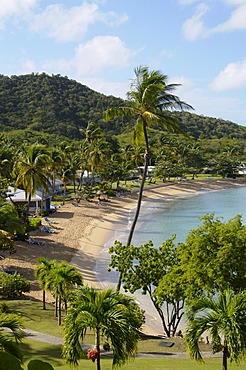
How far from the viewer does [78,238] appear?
118 feet

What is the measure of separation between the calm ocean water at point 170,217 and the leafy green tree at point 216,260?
7.01 metres

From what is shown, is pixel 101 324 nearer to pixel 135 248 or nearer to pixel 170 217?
pixel 135 248

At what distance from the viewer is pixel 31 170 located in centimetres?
3134

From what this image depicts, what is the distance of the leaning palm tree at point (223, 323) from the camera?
23.8 feet

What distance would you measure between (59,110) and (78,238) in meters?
94.1

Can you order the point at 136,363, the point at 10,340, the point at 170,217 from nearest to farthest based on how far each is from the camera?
the point at 10,340 → the point at 136,363 → the point at 170,217

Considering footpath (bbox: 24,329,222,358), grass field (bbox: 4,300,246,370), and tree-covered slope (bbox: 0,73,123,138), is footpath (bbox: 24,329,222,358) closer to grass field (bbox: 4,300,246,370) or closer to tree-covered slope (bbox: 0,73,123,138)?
grass field (bbox: 4,300,246,370)

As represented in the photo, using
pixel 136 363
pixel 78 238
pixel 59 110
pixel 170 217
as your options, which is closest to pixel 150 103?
pixel 136 363

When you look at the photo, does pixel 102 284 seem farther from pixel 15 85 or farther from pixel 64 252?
pixel 15 85

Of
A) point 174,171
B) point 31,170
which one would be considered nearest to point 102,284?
point 31,170

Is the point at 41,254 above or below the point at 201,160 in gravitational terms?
below

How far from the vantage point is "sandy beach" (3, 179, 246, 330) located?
25781 millimetres

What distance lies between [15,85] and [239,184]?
3404 inches

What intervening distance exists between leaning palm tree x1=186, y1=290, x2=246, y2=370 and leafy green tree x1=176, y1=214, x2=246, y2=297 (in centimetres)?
454
